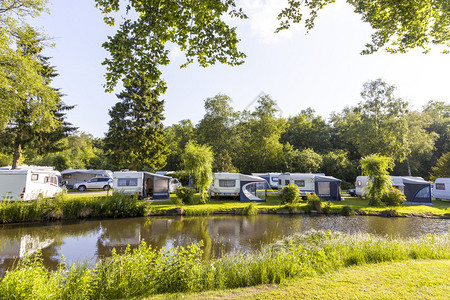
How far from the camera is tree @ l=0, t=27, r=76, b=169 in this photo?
11.6m

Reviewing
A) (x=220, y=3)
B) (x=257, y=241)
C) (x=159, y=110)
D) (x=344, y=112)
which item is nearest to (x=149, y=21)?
(x=220, y=3)

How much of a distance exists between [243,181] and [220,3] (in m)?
16.4

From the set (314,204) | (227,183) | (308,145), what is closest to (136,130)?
(227,183)

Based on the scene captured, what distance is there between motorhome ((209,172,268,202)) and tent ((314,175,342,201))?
467 centimetres

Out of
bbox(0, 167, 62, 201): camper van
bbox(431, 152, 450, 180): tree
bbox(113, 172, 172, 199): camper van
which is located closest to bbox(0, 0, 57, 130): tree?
bbox(0, 167, 62, 201): camper van

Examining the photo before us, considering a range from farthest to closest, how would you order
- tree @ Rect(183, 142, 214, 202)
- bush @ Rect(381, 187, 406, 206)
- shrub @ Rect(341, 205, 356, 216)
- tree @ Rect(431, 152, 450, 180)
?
tree @ Rect(431, 152, 450, 180) → tree @ Rect(183, 142, 214, 202) → bush @ Rect(381, 187, 406, 206) → shrub @ Rect(341, 205, 356, 216)

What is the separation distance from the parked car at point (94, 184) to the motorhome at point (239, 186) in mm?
11893

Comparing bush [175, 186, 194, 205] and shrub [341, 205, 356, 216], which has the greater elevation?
bush [175, 186, 194, 205]

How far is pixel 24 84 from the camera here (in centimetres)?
1068

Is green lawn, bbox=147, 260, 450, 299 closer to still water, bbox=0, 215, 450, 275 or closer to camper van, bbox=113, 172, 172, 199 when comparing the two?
still water, bbox=0, 215, 450, 275

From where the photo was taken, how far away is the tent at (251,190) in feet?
63.0

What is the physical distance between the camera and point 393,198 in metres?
17.4

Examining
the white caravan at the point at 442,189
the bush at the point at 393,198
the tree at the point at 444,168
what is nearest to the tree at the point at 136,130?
the bush at the point at 393,198

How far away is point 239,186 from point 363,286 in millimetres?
15477
